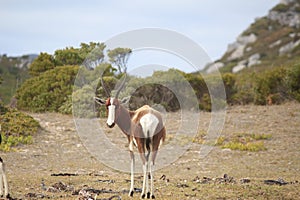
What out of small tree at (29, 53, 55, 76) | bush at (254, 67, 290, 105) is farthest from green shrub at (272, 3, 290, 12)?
small tree at (29, 53, 55, 76)

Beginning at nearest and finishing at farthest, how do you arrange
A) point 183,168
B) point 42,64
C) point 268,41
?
point 183,168, point 42,64, point 268,41

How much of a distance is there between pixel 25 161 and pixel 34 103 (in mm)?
10724

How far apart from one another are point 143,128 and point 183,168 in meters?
5.65

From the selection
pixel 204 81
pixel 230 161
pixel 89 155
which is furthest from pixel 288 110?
pixel 89 155

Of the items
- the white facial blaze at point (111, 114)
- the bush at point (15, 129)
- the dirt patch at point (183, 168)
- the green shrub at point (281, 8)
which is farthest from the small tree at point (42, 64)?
the green shrub at point (281, 8)

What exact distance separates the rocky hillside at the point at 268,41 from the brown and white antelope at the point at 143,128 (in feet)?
225

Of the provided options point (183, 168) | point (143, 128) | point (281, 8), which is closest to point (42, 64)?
point (183, 168)

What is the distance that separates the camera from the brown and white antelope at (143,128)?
9.79m

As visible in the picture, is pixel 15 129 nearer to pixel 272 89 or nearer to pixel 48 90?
pixel 48 90

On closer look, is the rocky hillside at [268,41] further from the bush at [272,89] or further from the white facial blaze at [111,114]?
the white facial blaze at [111,114]

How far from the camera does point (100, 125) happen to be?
21.6 m

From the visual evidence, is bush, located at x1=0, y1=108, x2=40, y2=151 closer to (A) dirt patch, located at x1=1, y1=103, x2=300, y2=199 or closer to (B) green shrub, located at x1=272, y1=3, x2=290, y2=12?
(A) dirt patch, located at x1=1, y1=103, x2=300, y2=199

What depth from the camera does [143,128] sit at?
9836 mm

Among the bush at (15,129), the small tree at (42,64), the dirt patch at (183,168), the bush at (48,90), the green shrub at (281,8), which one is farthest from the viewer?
the green shrub at (281,8)
